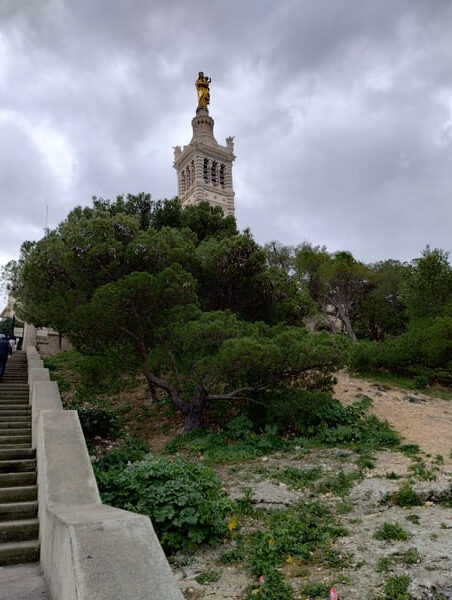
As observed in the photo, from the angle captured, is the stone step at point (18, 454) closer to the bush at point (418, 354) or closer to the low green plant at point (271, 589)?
the low green plant at point (271, 589)

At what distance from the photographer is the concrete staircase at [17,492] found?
3932 mm

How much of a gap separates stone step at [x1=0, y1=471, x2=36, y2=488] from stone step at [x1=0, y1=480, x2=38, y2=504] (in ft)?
0.71

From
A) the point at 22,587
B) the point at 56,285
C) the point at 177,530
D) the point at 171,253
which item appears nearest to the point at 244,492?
the point at 177,530

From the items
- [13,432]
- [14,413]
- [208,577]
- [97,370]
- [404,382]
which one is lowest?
[208,577]

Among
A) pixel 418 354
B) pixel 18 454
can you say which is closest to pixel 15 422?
pixel 18 454

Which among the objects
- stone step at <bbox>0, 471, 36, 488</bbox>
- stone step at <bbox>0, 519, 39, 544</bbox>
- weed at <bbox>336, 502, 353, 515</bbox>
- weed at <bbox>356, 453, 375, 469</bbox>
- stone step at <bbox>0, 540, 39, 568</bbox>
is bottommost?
weed at <bbox>336, 502, 353, 515</bbox>

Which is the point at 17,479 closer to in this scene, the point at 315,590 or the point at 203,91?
the point at 315,590

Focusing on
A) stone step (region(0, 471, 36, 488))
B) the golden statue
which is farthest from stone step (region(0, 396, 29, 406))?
the golden statue

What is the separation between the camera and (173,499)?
467cm

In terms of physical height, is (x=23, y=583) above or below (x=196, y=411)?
below

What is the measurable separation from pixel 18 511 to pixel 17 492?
0.31 m

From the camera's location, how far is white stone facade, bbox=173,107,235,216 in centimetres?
4844

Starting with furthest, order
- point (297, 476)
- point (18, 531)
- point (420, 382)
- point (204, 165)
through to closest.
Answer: point (204, 165) < point (420, 382) < point (297, 476) < point (18, 531)

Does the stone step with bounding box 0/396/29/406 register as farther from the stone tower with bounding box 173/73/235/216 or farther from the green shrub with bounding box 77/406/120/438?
the stone tower with bounding box 173/73/235/216
